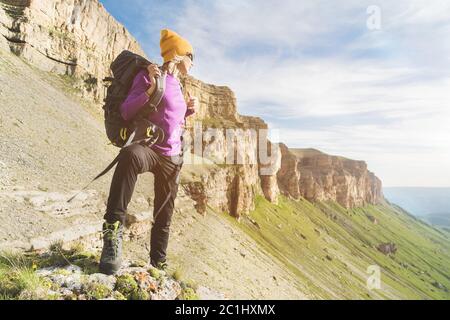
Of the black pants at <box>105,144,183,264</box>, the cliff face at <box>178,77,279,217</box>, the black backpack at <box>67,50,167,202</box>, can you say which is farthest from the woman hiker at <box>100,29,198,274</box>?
the cliff face at <box>178,77,279,217</box>

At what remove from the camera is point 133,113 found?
4984 millimetres

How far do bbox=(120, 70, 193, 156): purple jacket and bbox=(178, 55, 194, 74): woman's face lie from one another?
0.31 metres

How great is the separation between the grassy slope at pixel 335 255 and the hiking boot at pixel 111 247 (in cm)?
6599

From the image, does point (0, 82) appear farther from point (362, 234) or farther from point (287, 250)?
point (362, 234)

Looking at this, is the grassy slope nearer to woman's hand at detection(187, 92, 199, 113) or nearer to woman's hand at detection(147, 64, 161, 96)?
woman's hand at detection(187, 92, 199, 113)

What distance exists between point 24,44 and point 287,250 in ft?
251

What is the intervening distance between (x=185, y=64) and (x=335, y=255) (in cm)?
12656

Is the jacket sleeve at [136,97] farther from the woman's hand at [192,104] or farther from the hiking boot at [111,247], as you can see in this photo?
the hiking boot at [111,247]

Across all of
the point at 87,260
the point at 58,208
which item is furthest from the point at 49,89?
the point at 87,260

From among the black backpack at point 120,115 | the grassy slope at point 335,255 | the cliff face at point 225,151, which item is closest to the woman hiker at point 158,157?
the black backpack at point 120,115

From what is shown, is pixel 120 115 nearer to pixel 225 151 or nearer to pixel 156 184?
pixel 156 184

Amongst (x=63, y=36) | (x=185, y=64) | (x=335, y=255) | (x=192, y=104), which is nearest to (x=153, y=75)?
(x=185, y=64)

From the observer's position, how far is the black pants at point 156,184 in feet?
15.6

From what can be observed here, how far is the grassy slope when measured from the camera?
267ft
